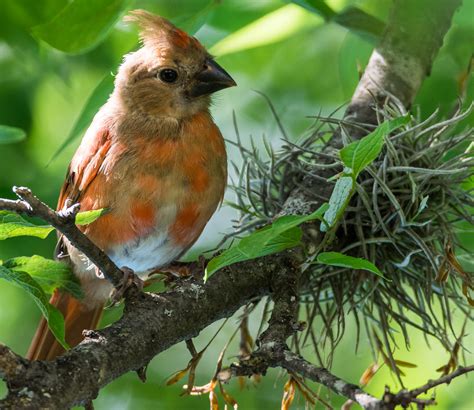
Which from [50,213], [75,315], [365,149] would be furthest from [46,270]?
[75,315]

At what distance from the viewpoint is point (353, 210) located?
2.69 metres

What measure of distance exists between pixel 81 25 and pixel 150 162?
2.32 ft

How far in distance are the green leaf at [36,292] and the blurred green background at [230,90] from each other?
1152 millimetres

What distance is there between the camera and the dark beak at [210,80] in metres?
3.30

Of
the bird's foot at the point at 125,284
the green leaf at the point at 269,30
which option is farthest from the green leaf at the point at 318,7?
the bird's foot at the point at 125,284

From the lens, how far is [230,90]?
4.51 meters

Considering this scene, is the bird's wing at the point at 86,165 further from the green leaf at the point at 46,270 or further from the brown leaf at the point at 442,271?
the brown leaf at the point at 442,271

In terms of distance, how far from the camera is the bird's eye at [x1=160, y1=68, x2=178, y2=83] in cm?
335

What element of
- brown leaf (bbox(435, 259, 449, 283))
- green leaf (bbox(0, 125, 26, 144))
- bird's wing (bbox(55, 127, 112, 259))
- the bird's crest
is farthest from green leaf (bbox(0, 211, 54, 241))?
the bird's crest

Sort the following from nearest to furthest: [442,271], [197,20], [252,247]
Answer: [252,247] → [442,271] → [197,20]

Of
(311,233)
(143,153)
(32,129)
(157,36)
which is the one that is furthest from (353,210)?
(32,129)

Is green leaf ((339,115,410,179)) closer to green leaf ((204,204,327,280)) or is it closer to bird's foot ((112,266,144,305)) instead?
green leaf ((204,204,327,280))

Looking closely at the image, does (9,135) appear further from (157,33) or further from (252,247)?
(157,33)

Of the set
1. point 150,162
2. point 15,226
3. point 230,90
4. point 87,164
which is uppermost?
point 230,90
